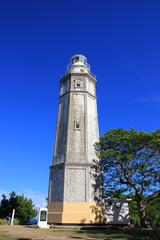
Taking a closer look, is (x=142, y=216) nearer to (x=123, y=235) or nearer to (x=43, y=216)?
(x=123, y=235)

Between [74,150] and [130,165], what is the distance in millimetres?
6671

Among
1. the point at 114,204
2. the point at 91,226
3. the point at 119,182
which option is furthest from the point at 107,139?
the point at 91,226

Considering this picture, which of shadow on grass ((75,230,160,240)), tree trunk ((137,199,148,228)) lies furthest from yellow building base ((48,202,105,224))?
shadow on grass ((75,230,160,240))

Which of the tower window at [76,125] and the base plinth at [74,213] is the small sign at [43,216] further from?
the tower window at [76,125]

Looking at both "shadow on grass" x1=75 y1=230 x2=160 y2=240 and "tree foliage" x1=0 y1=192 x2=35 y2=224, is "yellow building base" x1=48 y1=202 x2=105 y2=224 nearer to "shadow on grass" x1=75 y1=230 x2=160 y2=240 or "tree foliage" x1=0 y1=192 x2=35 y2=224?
"shadow on grass" x1=75 y1=230 x2=160 y2=240

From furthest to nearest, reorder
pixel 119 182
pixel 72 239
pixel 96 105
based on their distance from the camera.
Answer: pixel 96 105 < pixel 119 182 < pixel 72 239

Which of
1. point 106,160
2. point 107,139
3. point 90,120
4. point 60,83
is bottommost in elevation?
point 106,160

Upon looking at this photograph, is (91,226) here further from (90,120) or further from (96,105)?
(96,105)

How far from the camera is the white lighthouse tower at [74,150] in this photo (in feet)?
92.4

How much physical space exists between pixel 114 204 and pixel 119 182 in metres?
2.86

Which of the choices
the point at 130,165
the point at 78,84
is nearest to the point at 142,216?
the point at 130,165

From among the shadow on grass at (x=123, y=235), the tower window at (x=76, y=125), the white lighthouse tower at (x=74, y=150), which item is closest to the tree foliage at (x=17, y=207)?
the white lighthouse tower at (x=74, y=150)

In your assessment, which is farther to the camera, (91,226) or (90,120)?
(90,120)

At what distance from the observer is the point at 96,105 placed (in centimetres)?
3553
